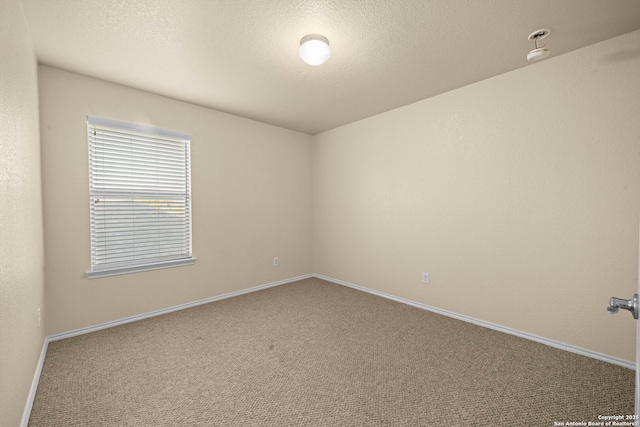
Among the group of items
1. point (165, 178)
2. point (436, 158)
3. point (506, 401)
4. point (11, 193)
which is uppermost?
point (436, 158)

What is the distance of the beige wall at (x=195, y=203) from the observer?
2.50 metres

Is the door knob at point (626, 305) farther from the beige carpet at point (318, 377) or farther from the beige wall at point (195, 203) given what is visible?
the beige wall at point (195, 203)

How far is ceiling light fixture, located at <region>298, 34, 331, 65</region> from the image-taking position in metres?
2.02

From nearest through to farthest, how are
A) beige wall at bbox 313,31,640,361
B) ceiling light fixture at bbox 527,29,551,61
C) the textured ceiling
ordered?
the textured ceiling → ceiling light fixture at bbox 527,29,551,61 → beige wall at bbox 313,31,640,361

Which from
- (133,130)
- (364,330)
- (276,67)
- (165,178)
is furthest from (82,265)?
(364,330)

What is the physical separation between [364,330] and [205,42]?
2812 mm

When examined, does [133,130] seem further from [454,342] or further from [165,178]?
[454,342]

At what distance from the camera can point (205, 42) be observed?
2092 millimetres

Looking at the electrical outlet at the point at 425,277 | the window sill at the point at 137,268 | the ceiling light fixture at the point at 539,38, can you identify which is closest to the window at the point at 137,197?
the window sill at the point at 137,268

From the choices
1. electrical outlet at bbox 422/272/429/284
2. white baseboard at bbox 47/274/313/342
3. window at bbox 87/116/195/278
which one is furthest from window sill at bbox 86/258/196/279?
electrical outlet at bbox 422/272/429/284

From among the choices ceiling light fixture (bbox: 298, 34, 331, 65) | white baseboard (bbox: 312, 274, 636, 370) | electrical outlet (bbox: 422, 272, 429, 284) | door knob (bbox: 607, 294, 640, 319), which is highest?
ceiling light fixture (bbox: 298, 34, 331, 65)

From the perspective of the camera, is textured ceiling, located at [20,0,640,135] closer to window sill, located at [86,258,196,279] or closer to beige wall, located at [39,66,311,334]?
beige wall, located at [39,66,311,334]

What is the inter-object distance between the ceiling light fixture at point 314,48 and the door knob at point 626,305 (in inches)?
82.2

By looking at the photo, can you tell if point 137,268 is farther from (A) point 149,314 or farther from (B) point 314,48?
(B) point 314,48
